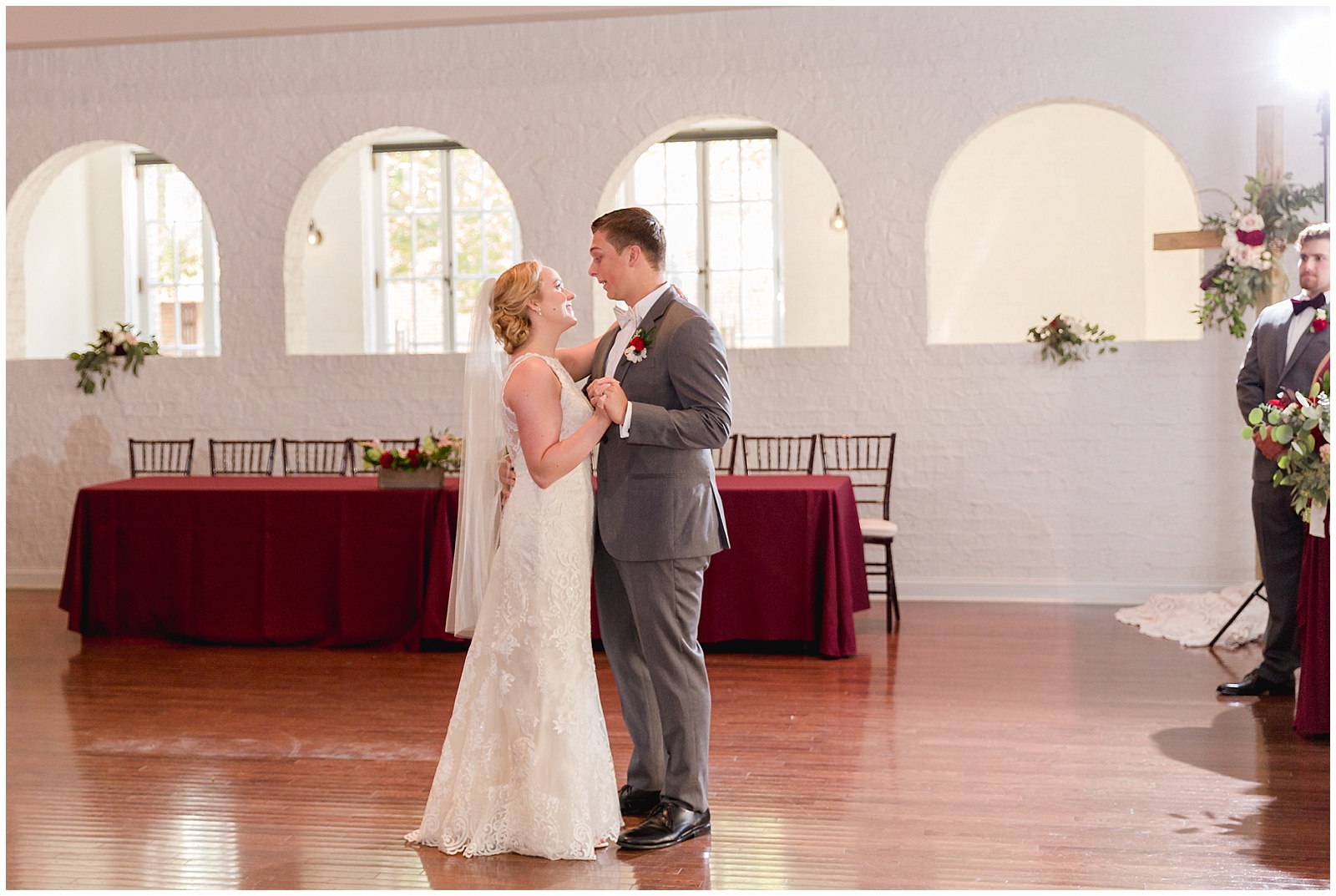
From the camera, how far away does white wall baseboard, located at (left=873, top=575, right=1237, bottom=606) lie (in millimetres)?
7383

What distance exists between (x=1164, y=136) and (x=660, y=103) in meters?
3.08

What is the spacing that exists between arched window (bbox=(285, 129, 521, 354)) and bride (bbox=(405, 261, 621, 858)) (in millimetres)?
8164

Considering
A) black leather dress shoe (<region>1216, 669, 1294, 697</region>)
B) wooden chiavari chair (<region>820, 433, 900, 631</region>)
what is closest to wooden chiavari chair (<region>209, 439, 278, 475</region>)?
wooden chiavari chair (<region>820, 433, 900, 631</region>)

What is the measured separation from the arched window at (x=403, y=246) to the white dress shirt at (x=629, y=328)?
8.09 metres

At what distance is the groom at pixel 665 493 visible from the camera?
3375 mm

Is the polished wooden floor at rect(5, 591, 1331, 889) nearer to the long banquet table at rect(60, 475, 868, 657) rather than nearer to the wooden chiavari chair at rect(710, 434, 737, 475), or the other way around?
the long banquet table at rect(60, 475, 868, 657)

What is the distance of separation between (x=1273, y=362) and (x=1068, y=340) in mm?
2449

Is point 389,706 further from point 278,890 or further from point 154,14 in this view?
point 154,14

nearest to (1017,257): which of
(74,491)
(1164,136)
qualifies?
(1164,136)

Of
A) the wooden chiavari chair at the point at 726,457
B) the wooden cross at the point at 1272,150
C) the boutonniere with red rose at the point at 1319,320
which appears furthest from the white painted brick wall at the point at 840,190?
the boutonniere with red rose at the point at 1319,320

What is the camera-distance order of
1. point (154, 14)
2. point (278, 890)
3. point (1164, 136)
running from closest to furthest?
point (278, 890) → point (1164, 136) → point (154, 14)

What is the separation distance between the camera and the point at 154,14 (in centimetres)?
792

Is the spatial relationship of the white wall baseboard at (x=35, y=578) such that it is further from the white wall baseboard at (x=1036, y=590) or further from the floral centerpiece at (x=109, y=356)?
the white wall baseboard at (x=1036, y=590)

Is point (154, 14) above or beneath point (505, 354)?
above
